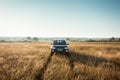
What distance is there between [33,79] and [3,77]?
1.40m

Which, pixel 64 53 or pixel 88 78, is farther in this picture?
pixel 64 53

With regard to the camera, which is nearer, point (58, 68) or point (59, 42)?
point (58, 68)

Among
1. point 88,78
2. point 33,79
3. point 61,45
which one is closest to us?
point 33,79

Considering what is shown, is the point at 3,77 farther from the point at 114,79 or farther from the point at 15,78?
the point at 114,79

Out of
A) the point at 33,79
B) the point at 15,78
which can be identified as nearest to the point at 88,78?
the point at 33,79

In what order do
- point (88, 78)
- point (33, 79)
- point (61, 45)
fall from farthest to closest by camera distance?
point (61, 45), point (88, 78), point (33, 79)

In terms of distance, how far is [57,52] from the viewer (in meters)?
18.4

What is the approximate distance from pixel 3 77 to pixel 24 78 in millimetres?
949

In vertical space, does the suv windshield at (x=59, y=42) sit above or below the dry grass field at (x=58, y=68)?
above

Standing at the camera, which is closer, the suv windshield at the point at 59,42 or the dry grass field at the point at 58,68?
the dry grass field at the point at 58,68

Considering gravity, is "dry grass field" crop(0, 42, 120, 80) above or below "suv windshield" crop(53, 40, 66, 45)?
below

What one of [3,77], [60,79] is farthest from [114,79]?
[3,77]

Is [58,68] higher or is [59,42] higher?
[59,42]

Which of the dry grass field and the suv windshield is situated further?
the suv windshield
